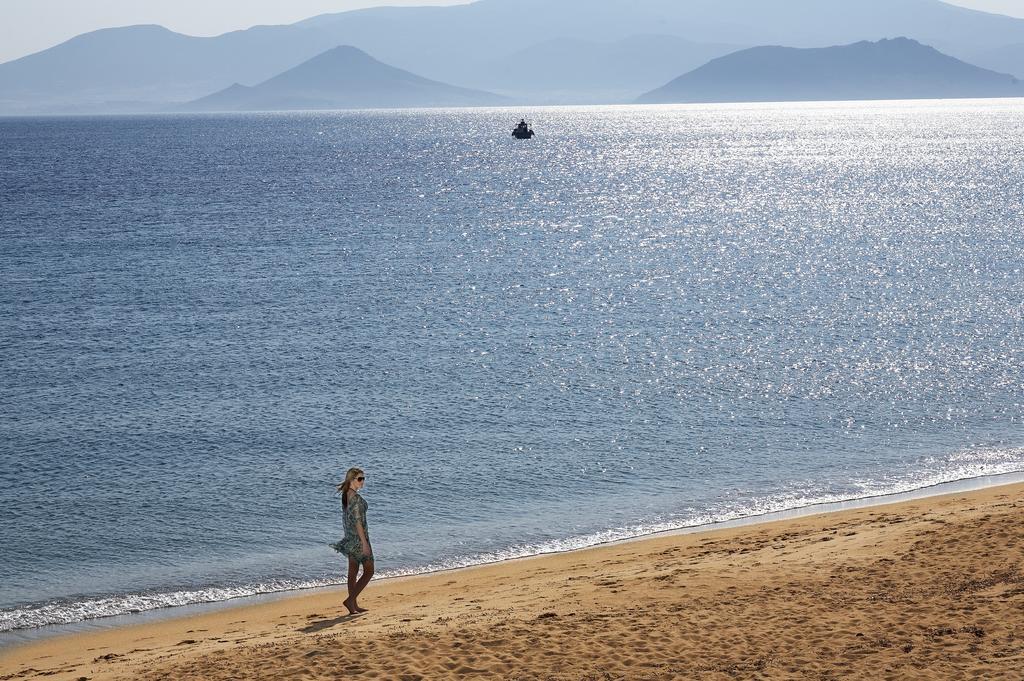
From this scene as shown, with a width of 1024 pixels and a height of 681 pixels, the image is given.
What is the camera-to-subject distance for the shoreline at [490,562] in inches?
774

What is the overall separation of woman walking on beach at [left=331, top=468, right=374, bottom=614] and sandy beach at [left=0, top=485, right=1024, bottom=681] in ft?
1.84

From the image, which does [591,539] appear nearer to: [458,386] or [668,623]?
[668,623]

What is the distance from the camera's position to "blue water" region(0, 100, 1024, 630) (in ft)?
81.5

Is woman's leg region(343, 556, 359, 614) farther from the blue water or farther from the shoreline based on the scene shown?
the blue water

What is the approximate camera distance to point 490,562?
2281 cm

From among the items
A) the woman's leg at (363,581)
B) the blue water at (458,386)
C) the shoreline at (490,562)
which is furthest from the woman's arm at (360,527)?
the blue water at (458,386)

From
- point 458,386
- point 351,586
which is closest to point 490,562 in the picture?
point 351,586

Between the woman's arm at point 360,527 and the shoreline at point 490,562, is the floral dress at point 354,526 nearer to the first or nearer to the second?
the woman's arm at point 360,527

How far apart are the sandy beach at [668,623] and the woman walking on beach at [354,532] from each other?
0.56 m

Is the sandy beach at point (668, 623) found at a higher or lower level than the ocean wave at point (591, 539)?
higher

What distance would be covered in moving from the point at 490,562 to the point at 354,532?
602 cm

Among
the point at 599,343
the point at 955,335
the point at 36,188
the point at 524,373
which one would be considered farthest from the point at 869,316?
the point at 36,188

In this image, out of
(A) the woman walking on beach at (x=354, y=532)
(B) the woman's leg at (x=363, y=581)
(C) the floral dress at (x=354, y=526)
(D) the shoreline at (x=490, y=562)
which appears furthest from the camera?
(D) the shoreline at (x=490, y=562)

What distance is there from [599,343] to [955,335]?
13.0 metres
